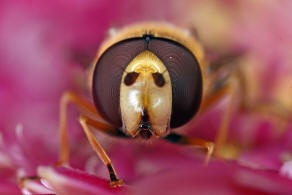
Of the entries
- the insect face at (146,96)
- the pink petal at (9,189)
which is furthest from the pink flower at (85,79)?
the insect face at (146,96)

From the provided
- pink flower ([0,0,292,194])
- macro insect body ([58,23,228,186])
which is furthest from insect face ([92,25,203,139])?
pink flower ([0,0,292,194])

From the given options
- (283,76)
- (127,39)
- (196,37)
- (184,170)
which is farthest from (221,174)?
(283,76)

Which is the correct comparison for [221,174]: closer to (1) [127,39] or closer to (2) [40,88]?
(1) [127,39]

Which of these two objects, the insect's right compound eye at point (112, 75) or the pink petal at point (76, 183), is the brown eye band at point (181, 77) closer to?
the insect's right compound eye at point (112, 75)

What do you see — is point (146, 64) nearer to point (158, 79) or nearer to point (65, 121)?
point (158, 79)

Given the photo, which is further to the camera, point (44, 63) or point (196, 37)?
point (44, 63)
